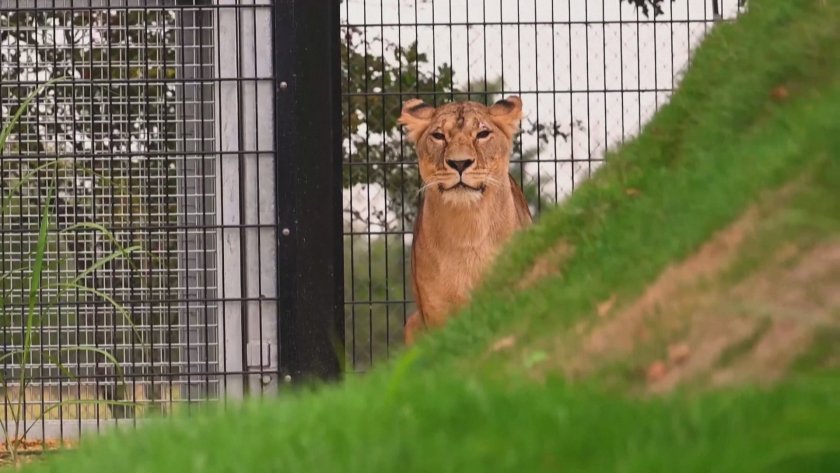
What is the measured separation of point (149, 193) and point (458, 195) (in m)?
1.71

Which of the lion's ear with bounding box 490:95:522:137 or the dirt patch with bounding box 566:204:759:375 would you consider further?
the lion's ear with bounding box 490:95:522:137

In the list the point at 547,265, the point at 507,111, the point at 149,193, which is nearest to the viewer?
the point at 547,265

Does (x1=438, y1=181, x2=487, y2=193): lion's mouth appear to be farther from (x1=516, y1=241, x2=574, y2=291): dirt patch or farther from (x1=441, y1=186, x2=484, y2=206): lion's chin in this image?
(x1=516, y1=241, x2=574, y2=291): dirt patch

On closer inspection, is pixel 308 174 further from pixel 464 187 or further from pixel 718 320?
pixel 718 320

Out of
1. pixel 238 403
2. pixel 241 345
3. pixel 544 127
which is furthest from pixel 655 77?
pixel 238 403

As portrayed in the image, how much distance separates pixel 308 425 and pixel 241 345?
4.11m

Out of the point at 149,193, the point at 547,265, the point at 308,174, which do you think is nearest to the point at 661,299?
the point at 547,265

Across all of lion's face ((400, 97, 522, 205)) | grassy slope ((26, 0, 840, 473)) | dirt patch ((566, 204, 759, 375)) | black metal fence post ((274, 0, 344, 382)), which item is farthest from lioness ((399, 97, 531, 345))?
dirt patch ((566, 204, 759, 375))

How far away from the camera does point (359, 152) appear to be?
1016 cm

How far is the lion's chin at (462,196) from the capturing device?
8.02m

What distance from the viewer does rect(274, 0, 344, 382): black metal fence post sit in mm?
6926

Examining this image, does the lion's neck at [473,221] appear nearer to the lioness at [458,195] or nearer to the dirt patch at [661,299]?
the lioness at [458,195]

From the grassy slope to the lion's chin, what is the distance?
3.15m

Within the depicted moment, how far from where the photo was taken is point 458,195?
26.3 ft
